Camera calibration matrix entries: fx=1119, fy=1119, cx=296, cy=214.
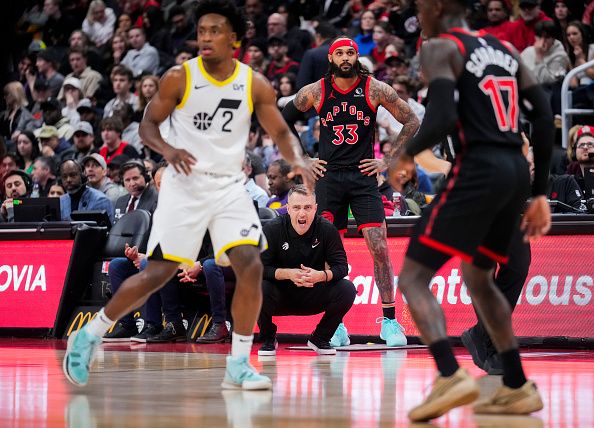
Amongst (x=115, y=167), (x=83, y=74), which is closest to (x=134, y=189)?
(x=115, y=167)

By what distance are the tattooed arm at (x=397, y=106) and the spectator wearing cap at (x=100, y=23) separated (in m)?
11.9

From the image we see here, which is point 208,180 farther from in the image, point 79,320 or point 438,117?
point 79,320

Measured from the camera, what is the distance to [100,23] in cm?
2109

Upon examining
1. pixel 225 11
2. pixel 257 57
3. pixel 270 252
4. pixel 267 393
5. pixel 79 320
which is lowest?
pixel 79 320

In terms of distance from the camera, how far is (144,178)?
1302 cm

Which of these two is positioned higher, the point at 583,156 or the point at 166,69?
the point at 166,69

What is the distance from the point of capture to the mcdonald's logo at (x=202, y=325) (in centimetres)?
1141

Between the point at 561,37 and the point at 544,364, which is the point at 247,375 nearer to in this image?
the point at 544,364

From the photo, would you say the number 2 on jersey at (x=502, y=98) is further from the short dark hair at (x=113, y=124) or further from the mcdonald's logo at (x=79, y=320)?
the short dark hair at (x=113, y=124)

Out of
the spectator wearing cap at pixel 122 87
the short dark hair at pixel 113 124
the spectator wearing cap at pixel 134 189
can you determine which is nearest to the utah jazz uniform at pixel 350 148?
the spectator wearing cap at pixel 134 189

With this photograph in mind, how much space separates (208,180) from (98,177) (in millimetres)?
8061

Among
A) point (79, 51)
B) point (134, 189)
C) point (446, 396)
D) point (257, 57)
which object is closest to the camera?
point (446, 396)

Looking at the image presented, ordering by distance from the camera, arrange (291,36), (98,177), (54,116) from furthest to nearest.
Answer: (54,116)
(291,36)
(98,177)

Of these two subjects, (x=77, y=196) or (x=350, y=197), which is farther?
(x=77, y=196)
